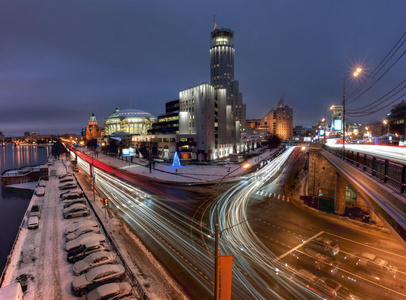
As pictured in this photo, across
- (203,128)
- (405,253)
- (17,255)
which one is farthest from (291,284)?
(203,128)

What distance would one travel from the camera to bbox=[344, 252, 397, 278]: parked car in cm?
1438

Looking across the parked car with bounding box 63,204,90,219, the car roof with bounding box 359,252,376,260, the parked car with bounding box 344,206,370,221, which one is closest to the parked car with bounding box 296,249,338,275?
the car roof with bounding box 359,252,376,260

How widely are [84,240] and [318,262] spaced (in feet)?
57.0

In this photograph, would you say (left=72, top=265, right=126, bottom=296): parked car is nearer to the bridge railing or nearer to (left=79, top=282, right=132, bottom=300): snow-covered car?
(left=79, top=282, right=132, bottom=300): snow-covered car

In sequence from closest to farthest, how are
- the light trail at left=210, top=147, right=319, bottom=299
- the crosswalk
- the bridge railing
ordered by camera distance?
the bridge railing, the light trail at left=210, top=147, right=319, bottom=299, the crosswalk

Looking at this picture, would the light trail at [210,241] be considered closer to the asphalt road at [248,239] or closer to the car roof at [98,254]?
the asphalt road at [248,239]

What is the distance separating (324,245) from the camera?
17297mm

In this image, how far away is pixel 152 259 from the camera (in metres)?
15.2

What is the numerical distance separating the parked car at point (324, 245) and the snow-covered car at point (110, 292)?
13927mm

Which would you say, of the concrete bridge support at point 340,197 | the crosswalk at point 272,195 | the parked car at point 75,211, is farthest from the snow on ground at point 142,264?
the concrete bridge support at point 340,197

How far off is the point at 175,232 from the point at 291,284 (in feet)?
33.7

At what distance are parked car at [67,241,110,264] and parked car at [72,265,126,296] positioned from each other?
8.27 ft

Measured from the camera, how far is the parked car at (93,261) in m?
13.7

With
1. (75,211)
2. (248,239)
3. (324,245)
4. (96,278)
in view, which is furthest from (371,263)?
(75,211)
